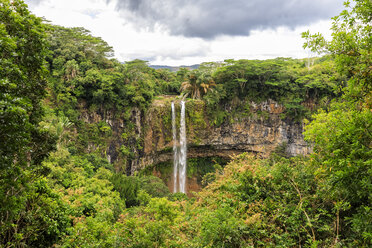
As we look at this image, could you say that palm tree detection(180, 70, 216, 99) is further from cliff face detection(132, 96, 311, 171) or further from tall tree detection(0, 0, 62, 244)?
tall tree detection(0, 0, 62, 244)

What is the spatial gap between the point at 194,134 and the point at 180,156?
2781 millimetres

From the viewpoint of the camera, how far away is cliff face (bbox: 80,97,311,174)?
64.8 ft

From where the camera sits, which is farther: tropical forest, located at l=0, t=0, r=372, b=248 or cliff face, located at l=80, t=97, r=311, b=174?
cliff face, located at l=80, t=97, r=311, b=174

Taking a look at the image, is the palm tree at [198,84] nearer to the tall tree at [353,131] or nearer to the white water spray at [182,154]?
the white water spray at [182,154]

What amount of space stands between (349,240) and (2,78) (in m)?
6.60

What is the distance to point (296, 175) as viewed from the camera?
Answer: 585cm

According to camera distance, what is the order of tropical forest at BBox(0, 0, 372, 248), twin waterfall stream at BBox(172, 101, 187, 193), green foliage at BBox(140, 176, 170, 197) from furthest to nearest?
twin waterfall stream at BBox(172, 101, 187, 193) < green foliage at BBox(140, 176, 170, 197) < tropical forest at BBox(0, 0, 372, 248)

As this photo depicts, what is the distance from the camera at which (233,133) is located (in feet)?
82.7

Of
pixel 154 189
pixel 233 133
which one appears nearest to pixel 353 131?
pixel 154 189

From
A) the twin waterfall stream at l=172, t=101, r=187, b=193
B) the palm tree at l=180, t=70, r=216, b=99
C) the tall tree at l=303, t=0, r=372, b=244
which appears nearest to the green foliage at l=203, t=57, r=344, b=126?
the palm tree at l=180, t=70, r=216, b=99

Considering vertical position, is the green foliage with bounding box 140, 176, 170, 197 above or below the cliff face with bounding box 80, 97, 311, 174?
below

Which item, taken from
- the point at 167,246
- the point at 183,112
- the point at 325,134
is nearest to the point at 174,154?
the point at 183,112

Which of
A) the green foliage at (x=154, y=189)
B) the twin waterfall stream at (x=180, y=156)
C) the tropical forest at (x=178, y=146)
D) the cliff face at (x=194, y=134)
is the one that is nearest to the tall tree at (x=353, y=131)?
the tropical forest at (x=178, y=146)

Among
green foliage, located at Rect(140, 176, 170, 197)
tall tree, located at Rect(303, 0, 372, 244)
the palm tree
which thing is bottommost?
green foliage, located at Rect(140, 176, 170, 197)
